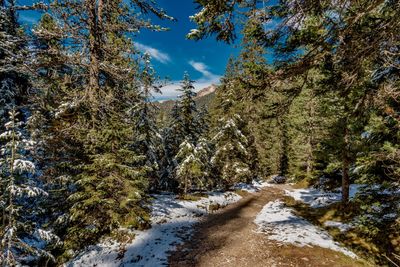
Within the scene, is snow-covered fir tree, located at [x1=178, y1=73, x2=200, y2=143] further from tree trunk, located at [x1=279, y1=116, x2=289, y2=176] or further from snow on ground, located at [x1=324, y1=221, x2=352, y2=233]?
tree trunk, located at [x1=279, y1=116, x2=289, y2=176]

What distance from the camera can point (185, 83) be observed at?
2706 cm

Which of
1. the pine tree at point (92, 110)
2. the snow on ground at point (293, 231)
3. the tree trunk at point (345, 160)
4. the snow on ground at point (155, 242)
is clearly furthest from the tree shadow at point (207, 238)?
the tree trunk at point (345, 160)

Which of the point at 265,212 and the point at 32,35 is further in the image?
the point at 265,212

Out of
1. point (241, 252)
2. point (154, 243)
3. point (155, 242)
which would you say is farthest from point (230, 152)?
point (154, 243)

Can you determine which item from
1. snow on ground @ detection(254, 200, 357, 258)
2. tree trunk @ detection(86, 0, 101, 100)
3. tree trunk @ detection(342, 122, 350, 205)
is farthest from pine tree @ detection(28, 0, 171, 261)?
tree trunk @ detection(342, 122, 350, 205)

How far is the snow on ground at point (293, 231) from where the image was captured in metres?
11.9

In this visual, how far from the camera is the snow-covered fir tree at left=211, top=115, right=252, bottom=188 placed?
25.9m

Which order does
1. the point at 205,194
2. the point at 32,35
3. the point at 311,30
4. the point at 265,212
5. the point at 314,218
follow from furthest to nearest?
the point at 205,194
the point at 265,212
the point at 314,218
the point at 32,35
the point at 311,30

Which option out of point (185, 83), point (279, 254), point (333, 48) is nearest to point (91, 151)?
point (279, 254)

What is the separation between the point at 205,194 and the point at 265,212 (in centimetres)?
580

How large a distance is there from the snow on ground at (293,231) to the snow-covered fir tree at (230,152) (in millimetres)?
7639

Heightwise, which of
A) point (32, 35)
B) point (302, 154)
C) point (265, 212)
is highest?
point (32, 35)

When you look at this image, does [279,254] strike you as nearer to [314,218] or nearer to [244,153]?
[314,218]

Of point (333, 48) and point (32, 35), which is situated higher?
point (32, 35)
